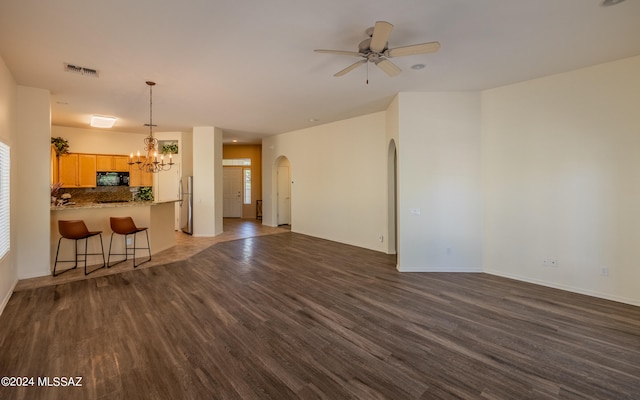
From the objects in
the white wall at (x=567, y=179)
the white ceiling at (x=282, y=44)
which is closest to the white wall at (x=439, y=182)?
the white wall at (x=567, y=179)

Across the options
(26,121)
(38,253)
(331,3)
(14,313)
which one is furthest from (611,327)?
(26,121)

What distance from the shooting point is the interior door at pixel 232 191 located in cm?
1157

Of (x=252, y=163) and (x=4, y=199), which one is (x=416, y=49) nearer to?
(x=4, y=199)

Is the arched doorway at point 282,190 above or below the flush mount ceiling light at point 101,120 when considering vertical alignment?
below

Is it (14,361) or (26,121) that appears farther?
(26,121)

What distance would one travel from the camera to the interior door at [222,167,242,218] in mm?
11570

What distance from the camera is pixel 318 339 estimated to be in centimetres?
268

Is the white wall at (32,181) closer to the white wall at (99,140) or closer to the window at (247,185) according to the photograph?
the white wall at (99,140)

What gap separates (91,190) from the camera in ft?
26.1

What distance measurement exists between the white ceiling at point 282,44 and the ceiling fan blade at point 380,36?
0.69 feet

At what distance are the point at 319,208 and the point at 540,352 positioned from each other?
5.91 metres

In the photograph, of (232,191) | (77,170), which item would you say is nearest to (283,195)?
(232,191)

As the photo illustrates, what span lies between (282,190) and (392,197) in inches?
198

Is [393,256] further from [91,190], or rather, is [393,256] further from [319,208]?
[91,190]
